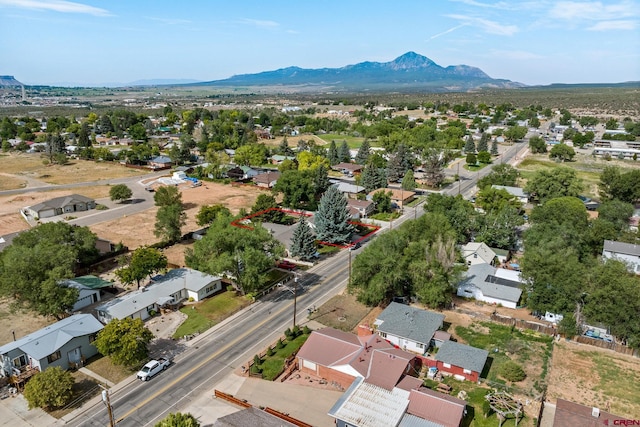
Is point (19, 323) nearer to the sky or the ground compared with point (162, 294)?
nearer to the ground

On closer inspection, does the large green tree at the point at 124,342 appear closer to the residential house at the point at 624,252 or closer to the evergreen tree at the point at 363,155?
the residential house at the point at 624,252

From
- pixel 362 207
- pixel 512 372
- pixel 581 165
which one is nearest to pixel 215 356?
pixel 512 372

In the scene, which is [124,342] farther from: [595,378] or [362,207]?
[362,207]

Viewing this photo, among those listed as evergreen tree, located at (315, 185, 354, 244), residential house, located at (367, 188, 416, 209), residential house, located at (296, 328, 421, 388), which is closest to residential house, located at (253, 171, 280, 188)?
residential house, located at (367, 188, 416, 209)

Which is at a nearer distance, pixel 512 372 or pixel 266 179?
pixel 512 372

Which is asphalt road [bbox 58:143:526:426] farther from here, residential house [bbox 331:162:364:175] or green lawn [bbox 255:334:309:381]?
residential house [bbox 331:162:364:175]

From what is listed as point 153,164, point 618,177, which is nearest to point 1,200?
point 153,164
